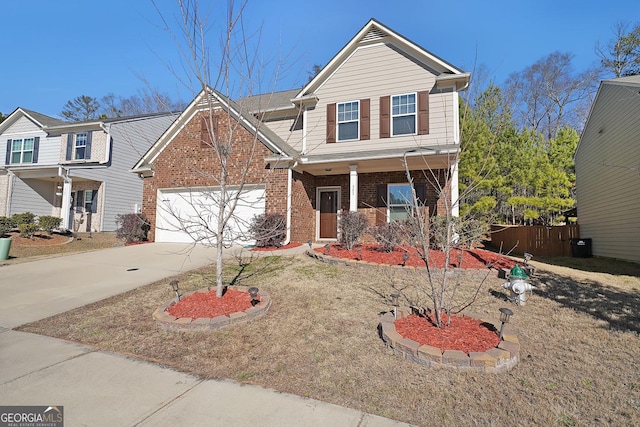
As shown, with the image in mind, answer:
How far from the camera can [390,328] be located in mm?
3752

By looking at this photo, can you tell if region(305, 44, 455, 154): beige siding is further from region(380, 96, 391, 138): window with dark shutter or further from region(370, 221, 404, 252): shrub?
region(370, 221, 404, 252): shrub

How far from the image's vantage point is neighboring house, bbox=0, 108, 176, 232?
59.3 feet

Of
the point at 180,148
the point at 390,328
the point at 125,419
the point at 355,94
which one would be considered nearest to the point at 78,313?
the point at 125,419

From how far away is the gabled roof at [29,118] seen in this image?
1984 centimetres

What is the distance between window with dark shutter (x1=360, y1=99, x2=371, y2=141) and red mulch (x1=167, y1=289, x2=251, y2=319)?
794 cm

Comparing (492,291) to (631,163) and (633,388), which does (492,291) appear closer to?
(633,388)

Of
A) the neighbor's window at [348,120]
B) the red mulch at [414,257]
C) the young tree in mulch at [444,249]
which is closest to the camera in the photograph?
the young tree in mulch at [444,249]

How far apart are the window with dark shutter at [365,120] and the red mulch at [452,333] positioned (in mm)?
8229

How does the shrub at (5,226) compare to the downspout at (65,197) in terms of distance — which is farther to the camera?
the downspout at (65,197)

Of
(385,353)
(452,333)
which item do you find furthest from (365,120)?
(385,353)

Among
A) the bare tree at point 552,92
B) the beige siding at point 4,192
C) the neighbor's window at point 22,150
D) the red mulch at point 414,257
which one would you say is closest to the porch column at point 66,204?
the beige siding at point 4,192

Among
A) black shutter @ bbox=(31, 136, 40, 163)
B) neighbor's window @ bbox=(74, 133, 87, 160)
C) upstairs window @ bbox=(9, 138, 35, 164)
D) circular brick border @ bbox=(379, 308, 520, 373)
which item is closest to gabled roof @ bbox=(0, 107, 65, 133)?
black shutter @ bbox=(31, 136, 40, 163)

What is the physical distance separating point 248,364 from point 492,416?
2.27 meters

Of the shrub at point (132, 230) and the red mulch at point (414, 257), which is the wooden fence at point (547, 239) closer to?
the red mulch at point (414, 257)
